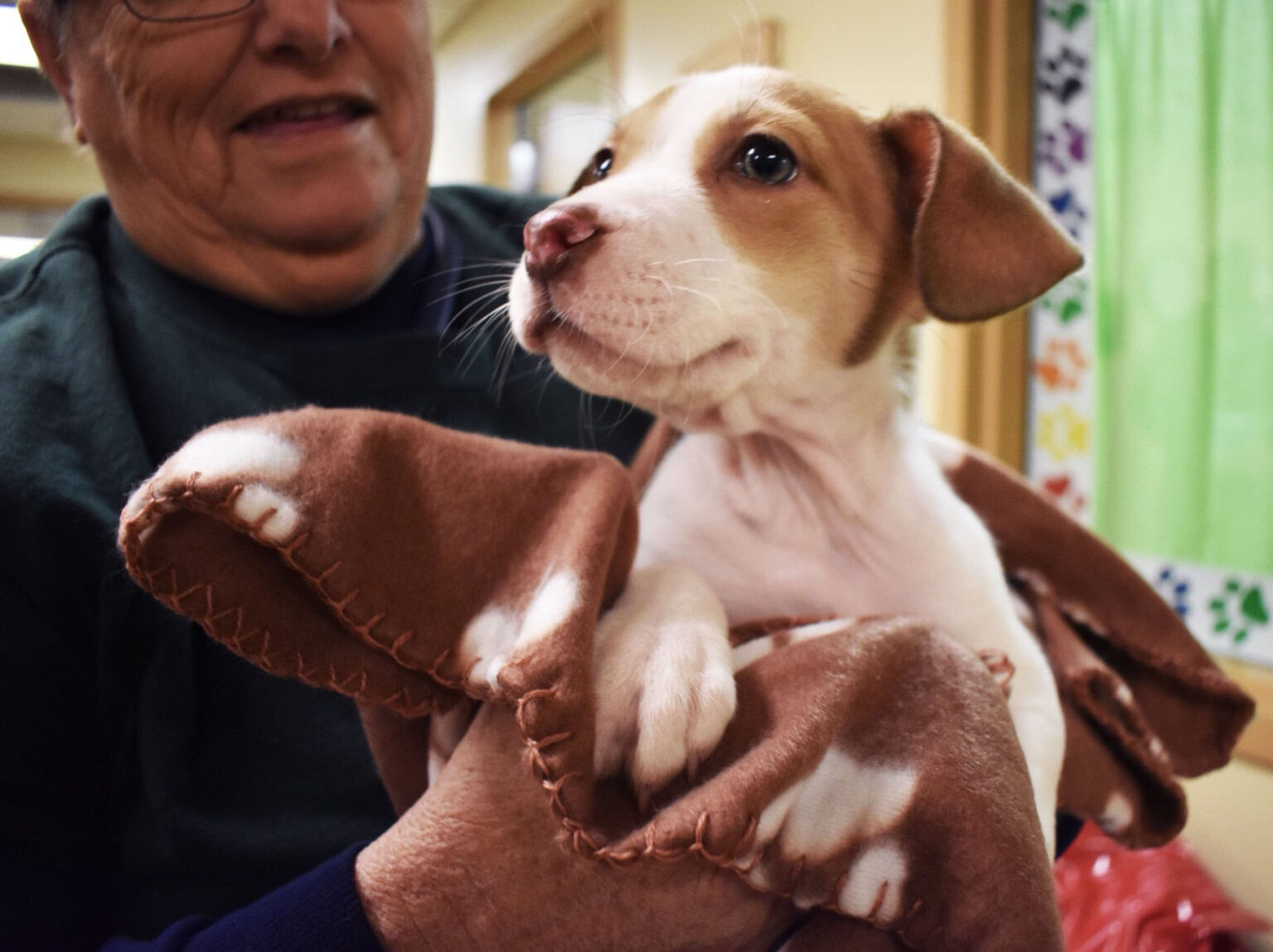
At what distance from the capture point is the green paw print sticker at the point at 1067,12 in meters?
2.17

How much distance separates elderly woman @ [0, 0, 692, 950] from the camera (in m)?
0.84

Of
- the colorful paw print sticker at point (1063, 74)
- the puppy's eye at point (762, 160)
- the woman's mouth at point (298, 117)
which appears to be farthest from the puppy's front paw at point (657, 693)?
the colorful paw print sticker at point (1063, 74)

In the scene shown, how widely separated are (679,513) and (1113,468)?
1.59 m

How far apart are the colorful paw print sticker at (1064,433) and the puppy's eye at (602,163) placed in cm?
170

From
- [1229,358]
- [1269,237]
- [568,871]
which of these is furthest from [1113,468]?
[568,871]

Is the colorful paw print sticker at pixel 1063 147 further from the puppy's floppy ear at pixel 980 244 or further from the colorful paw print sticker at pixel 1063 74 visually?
the puppy's floppy ear at pixel 980 244

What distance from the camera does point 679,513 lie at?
1.11 m

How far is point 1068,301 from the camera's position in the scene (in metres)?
2.26

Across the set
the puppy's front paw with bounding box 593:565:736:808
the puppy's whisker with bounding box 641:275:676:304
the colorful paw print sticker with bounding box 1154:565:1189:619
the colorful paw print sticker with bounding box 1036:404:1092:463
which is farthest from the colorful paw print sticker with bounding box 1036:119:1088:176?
the puppy's front paw with bounding box 593:565:736:808

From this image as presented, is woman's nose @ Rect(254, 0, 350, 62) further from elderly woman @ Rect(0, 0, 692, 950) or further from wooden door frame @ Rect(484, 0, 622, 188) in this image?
wooden door frame @ Rect(484, 0, 622, 188)

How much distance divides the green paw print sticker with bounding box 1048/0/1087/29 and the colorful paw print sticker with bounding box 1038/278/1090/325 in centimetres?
65

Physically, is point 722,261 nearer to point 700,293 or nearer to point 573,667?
point 700,293

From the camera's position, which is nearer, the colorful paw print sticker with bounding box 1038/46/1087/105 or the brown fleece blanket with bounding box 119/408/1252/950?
the brown fleece blanket with bounding box 119/408/1252/950

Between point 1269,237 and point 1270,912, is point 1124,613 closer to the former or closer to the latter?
point 1269,237
